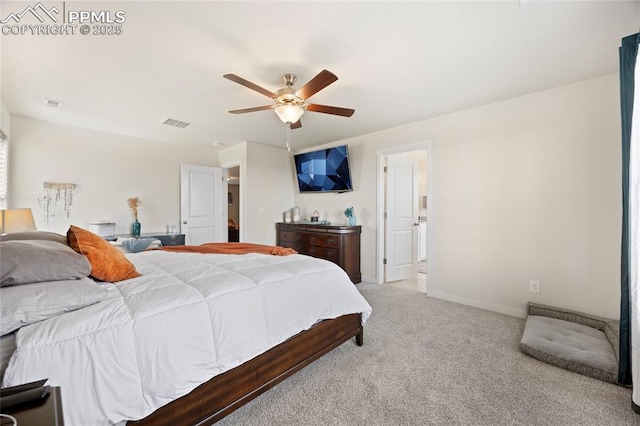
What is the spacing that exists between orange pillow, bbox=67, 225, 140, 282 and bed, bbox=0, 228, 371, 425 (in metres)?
0.01

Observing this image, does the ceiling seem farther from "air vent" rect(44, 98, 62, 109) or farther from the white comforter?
the white comforter

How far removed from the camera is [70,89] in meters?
2.71

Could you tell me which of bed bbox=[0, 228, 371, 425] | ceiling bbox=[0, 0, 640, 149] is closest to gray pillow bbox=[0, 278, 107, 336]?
bed bbox=[0, 228, 371, 425]

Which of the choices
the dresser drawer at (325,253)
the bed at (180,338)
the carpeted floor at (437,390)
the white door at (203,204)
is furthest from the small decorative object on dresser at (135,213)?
the carpeted floor at (437,390)

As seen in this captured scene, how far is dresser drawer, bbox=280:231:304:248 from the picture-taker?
4729 millimetres

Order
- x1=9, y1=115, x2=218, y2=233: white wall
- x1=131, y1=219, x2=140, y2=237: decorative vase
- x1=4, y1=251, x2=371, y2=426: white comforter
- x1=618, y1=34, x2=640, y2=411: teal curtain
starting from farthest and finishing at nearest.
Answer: x1=131, y1=219, x2=140, y2=237: decorative vase → x1=9, y1=115, x2=218, y2=233: white wall → x1=618, y1=34, x2=640, y2=411: teal curtain → x1=4, y1=251, x2=371, y2=426: white comforter

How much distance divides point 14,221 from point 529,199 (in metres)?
5.20

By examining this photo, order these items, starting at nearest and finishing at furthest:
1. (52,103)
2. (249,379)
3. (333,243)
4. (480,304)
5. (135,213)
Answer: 1. (249,379)
2. (52,103)
3. (480,304)
4. (333,243)
5. (135,213)

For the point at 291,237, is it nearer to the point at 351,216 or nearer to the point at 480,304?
the point at 351,216

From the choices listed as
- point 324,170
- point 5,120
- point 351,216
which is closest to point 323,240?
point 351,216

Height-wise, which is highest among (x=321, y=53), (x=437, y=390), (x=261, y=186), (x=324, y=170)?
(x=321, y=53)

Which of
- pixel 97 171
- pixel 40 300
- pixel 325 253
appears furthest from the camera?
pixel 325 253

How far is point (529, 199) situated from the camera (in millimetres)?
2914

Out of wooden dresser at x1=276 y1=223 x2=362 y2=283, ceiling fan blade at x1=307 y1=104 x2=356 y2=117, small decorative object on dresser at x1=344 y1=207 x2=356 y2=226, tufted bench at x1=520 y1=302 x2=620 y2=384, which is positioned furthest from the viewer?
small decorative object on dresser at x1=344 y1=207 x2=356 y2=226
